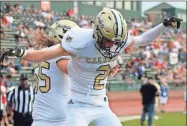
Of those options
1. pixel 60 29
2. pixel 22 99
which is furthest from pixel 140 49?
pixel 60 29

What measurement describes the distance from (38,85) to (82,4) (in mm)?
26331

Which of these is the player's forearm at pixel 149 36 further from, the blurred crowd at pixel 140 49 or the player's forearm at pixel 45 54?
the blurred crowd at pixel 140 49

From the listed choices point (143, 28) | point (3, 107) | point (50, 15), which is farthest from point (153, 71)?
point (3, 107)

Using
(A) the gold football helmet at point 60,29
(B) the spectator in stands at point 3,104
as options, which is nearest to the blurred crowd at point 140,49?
(B) the spectator in stands at point 3,104

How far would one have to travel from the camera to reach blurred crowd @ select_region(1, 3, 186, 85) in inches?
856

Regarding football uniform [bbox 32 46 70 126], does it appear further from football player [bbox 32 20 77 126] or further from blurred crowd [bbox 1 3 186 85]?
blurred crowd [bbox 1 3 186 85]

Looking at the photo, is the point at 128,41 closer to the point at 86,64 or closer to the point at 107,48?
the point at 107,48

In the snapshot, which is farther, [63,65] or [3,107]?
[3,107]

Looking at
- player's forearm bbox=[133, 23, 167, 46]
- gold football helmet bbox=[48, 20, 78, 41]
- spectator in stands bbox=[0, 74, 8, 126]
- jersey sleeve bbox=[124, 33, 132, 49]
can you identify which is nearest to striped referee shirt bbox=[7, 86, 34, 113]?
spectator in stands bbox=[0, 74, 8, 126]

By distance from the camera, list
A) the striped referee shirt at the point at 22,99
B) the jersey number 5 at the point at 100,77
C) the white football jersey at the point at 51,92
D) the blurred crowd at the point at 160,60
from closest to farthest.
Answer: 1. the jersey number 5 at the point at 100,77
2. the white football jersey at the point at 51,92
3. the striped referee shirt at the point at 22,99
4. the blurred crowd at the point at 160,60

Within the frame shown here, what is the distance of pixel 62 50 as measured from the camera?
4.86 metres

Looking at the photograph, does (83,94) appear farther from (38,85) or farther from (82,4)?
(82,4)

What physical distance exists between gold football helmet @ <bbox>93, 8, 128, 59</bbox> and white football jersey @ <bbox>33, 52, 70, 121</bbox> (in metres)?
1.13

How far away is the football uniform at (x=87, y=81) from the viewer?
16.0 feet
